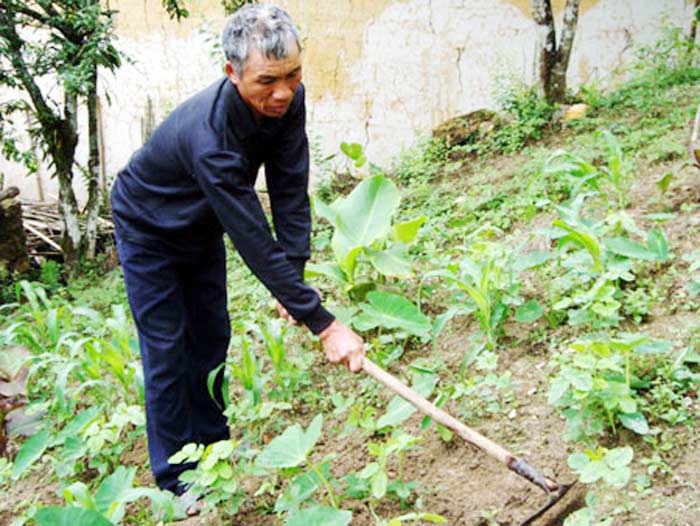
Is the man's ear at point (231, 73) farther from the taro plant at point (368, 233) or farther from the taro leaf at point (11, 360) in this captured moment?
the taro leaf at point (11, 360)

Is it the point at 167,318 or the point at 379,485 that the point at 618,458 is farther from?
the point at 167,318

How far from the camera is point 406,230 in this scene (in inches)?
138

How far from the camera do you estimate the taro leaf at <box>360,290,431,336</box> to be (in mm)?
2889

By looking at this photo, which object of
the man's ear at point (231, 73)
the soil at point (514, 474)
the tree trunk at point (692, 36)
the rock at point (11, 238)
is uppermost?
the man's ear at point (231, 73)

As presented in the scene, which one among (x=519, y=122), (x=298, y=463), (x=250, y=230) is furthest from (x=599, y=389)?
(x=519, y=122)

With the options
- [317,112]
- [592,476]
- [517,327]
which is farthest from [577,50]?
[592,476]

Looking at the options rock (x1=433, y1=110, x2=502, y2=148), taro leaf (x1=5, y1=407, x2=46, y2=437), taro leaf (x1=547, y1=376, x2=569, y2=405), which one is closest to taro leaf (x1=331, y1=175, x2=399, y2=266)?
taro leaf (x1=547, y1=376, x2=569, y2=405)

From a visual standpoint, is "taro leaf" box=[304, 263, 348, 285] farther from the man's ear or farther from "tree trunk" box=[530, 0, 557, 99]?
"tree trunk" box=[530, 0, 557, 99]

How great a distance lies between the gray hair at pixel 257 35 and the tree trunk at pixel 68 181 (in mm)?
4402

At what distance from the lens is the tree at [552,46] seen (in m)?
6.02

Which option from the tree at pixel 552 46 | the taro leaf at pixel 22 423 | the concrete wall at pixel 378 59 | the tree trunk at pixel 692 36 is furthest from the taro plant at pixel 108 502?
the tree trunk at pixel 692 36

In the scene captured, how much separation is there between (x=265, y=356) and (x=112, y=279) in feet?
9.40

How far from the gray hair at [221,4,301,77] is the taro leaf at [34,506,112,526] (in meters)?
1.36

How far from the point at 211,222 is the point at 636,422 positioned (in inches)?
63.6
